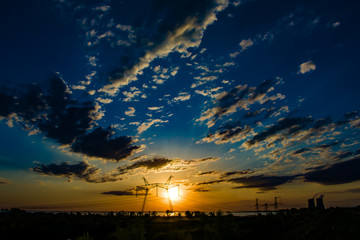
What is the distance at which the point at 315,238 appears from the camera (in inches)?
1193

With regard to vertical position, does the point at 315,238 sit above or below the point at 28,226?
above

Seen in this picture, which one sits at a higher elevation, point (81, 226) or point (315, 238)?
point (315, 238)

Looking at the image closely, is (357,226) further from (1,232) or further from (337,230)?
(1,232)

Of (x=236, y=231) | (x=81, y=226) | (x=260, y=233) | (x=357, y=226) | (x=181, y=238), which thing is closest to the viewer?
(x=357, y=226)

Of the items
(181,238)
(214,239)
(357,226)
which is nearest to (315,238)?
(357,226)

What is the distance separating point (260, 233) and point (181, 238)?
28842 mm

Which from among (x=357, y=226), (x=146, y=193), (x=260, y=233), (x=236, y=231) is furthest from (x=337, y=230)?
(x=146, y=193)

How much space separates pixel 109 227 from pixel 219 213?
5467 cm

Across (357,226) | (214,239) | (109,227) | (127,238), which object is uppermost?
(357,226)

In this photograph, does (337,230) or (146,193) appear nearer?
(337,230)

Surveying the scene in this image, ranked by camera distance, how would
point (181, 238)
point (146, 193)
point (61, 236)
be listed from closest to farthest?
point (181, 238), point (61, 236), point (146, 193)

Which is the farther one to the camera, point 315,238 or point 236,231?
point 236,231

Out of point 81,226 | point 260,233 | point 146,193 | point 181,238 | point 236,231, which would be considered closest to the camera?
point 181,238

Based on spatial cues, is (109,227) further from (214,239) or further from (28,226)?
(214,239)
